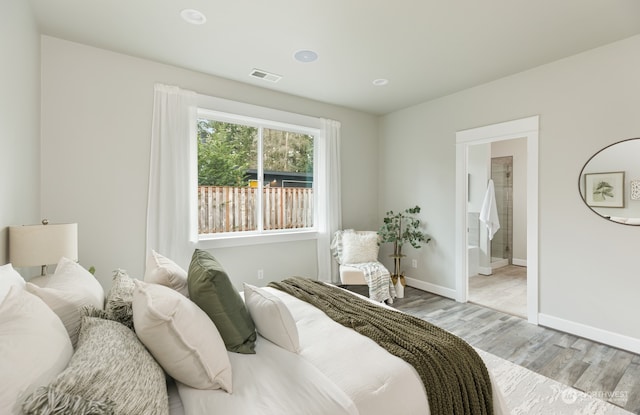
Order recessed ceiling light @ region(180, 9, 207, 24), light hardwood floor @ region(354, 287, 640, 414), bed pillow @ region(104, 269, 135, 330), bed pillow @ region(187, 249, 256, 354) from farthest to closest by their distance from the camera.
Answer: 1. recessed ceiling light @ region(180, 9, 207, 24)
2. light hardwood floor @ region(354, 287, 640, 414)
3. bed pillow @ region(187, 249, 256, 354)
4. bed pillow @ region(104, 269, 135, 330)

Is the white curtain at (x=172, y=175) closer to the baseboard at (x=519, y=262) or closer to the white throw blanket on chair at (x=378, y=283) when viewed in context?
the white throw blanket on chair at (x=378, y=283)

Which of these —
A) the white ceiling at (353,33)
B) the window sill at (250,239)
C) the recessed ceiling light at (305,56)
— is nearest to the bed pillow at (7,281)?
the white ceiling at (353,33)

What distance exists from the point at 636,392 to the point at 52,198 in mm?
4843

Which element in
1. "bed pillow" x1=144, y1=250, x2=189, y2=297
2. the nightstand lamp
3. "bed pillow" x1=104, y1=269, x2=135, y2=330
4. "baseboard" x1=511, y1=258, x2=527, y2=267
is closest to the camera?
"bed pillow" x1=104, y1=269, x2=135, y2=330

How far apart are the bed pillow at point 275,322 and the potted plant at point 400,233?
3004 millimetres

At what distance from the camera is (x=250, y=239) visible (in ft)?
12.3

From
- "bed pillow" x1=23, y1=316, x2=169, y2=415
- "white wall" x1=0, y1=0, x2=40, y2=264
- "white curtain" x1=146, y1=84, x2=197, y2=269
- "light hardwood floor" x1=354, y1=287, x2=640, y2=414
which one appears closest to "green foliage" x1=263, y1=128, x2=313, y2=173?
"white curtain" x1=146, y1=84, x2=197, y2=269

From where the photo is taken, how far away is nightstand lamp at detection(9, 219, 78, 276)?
5.79 ft

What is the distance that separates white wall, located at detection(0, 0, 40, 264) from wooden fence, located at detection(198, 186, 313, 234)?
1.47m

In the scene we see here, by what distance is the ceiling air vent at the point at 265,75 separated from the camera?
130 inches

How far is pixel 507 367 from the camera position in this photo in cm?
238

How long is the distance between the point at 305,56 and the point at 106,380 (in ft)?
9.68

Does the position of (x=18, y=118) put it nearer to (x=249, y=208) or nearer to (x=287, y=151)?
(x=249, y=208)

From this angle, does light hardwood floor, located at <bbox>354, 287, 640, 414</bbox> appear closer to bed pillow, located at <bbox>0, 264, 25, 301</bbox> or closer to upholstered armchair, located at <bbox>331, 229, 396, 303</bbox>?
upholstered armchair, located at <bbox>331, 229, 396, 303</bbox>
